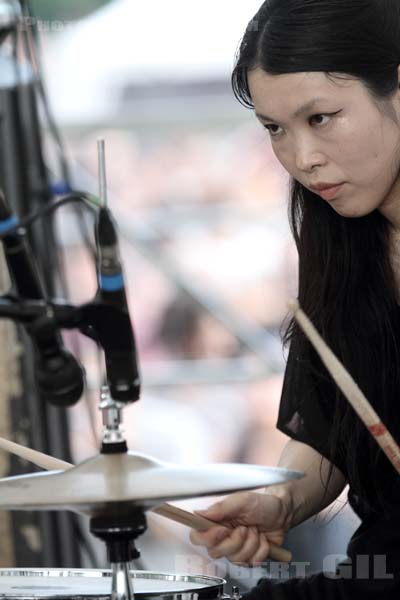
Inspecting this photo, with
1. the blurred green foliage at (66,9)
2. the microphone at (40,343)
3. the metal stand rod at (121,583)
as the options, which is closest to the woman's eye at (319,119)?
the microphone at (40,343)

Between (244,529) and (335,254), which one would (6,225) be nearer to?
(244,529)

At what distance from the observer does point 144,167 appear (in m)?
3.10

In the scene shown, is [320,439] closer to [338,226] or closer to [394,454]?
[338,226]

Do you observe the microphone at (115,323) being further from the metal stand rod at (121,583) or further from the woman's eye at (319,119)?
the woman's eye at (319,119)

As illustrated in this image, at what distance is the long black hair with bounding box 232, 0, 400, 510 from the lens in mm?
1234

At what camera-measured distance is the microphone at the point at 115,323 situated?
925mm

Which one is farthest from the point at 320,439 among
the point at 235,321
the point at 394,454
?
the point at 235,321

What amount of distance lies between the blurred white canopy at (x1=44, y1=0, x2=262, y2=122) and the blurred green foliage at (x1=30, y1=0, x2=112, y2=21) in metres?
0.38

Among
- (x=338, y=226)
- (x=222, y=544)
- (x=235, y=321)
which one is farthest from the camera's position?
(x=235, y=321)

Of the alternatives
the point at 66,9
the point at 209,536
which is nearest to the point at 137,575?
the point at 209,536

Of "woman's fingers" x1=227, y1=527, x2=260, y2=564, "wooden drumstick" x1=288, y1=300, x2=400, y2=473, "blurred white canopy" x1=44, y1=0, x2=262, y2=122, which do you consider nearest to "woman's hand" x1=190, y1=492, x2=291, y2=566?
"woman's fingers" x1=227, y1=527, x2=260, y2=564

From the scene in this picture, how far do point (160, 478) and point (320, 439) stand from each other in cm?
53

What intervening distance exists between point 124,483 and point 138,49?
6.44 ft

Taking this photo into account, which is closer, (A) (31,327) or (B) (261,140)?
(A) (31,327)
